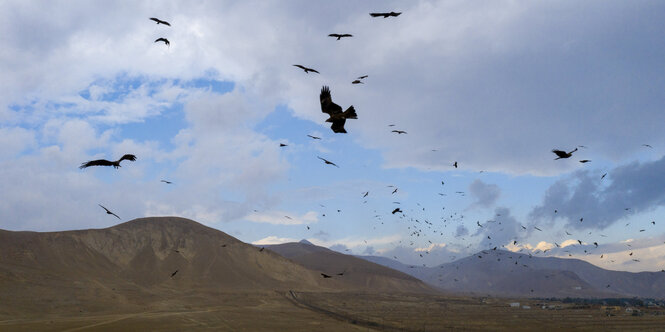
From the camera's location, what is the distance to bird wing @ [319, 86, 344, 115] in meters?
13.1

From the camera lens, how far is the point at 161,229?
154625 millimetres

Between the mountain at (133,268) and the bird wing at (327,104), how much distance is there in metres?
67.2

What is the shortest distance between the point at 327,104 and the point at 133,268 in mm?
128898

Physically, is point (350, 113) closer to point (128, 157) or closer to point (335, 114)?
point (335, 114)

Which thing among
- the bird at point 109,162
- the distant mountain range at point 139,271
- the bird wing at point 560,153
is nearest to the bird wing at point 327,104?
the bird at point 109,162

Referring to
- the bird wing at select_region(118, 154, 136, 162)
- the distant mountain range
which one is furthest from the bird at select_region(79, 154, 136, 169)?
the distant mountain range

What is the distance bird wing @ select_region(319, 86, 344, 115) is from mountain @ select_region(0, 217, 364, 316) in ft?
220

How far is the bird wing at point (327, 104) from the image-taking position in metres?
13.1

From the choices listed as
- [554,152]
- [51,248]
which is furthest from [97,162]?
[51,248]

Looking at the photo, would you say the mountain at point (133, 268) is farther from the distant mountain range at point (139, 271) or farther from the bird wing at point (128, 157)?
the bird wing at point (128, 157)

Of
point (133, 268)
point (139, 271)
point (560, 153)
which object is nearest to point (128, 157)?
point (560, 153)

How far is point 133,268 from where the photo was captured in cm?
12531

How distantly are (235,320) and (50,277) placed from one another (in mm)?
54675

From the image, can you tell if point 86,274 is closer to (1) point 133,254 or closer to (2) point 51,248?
(2) point 51,248
